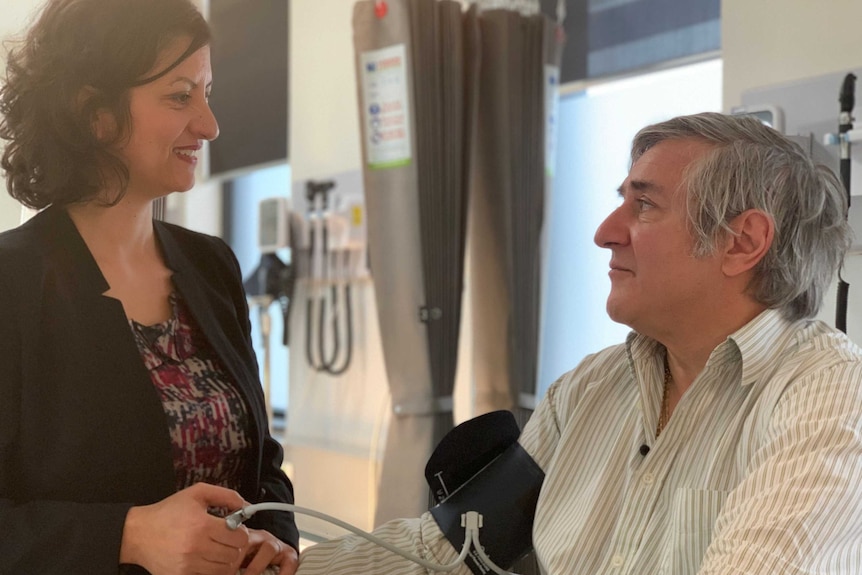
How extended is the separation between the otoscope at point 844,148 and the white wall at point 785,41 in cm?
12

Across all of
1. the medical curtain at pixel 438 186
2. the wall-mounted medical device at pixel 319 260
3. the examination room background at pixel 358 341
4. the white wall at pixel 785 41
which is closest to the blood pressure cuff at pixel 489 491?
the white wall at pixel 785 41

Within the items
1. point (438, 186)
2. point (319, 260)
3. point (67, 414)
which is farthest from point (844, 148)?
point (319, 260)

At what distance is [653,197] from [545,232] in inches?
61.3

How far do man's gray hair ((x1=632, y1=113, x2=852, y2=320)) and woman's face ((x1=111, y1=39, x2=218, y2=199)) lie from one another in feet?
2.37

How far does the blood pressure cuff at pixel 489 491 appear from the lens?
137 centimetres

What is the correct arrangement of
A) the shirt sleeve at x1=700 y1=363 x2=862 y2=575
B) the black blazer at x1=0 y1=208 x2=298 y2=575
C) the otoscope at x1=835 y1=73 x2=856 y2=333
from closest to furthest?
the shirt sleeve at x1=700 y1=363 x2=862 y2=575 < the black blazer at x1=0 y1=208 x2=298 y2=575 < the otoscope at x1=835 y1=73 x2=856 y2=333

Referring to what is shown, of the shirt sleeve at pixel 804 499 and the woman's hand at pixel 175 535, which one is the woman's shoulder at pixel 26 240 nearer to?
the woman's hand at pixel 175 535

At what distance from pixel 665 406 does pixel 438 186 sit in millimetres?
1465

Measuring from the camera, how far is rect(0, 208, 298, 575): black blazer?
3.51ft

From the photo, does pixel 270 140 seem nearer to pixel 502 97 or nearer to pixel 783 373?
pixel 502 97

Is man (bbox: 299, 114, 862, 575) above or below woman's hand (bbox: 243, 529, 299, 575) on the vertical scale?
above

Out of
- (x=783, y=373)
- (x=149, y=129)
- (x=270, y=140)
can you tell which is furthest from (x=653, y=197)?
(x=270, y=140)

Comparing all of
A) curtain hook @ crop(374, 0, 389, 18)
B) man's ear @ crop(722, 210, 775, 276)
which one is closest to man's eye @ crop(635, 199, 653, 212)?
man's ear @ crop(722, 210, 775, 276)

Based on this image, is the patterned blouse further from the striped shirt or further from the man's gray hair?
the man's gray hair
